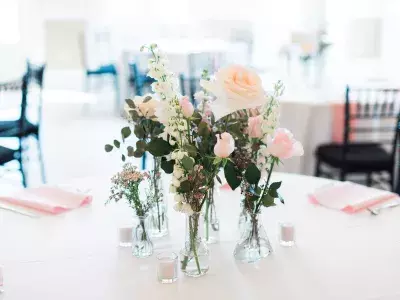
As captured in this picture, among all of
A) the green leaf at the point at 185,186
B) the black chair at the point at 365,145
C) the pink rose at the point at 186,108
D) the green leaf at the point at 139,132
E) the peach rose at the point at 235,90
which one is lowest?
the black chair at the point at 365,145

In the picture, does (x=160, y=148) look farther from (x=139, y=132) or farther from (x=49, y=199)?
(x=49, y=199)

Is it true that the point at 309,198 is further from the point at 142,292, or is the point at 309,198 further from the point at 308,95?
the point at 308,95

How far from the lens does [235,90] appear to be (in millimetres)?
1070

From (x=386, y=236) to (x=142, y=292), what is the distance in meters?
0.66

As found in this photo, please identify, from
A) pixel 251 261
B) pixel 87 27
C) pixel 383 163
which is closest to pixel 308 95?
pixel 383 163

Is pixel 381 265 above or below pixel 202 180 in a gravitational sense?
below

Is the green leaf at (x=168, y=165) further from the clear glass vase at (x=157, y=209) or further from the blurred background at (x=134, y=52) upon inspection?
the blurred background at (x=134, y=52)

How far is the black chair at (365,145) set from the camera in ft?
10.1

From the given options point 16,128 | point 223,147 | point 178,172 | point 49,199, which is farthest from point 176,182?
point 16,128

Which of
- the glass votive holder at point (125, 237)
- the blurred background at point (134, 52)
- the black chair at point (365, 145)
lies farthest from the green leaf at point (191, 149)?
the blurred background at point (134, 52)

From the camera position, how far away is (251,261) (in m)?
1.26

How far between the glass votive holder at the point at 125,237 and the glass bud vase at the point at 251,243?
0.26 metres

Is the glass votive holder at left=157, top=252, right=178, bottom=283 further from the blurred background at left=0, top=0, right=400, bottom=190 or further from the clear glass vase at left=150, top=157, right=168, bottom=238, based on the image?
the blurred background at left=0, top=0, right=400, bottom=190

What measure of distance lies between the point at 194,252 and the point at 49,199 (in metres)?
0.67
